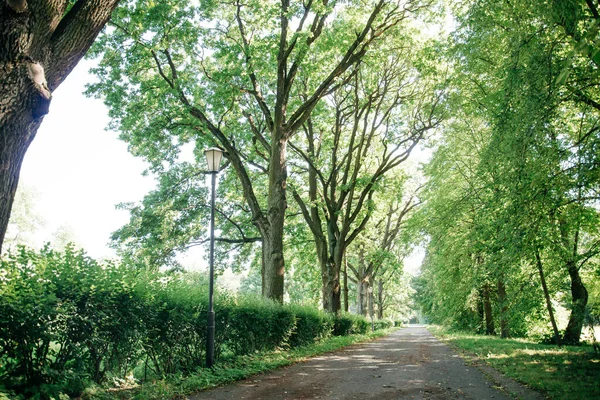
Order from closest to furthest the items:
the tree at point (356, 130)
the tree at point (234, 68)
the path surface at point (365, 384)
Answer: the path surface at point (365, 384) < the tree at point (234, 68) < the tree at point (356, 130)

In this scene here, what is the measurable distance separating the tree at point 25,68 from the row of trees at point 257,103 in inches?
120

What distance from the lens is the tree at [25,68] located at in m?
4.37

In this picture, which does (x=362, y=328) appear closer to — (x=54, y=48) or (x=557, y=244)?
(x=557, y=244)

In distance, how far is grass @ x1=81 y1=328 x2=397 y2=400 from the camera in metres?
6.19

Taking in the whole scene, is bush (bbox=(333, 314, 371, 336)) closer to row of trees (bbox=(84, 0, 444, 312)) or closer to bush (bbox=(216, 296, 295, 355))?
row of trees (bbox=(84, 0, 444, 312))

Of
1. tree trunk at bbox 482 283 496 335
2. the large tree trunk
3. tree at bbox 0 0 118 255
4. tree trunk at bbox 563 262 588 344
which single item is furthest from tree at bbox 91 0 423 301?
tree trunk at bbox 482 283 496 335

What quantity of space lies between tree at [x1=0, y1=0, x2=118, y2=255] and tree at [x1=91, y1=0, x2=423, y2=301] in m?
7.86

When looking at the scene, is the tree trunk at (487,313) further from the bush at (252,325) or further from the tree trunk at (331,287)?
the bush at (252,325)

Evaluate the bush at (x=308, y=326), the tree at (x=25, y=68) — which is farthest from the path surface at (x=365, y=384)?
the tree at (x=25, y=68)

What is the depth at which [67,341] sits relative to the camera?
5758 mm

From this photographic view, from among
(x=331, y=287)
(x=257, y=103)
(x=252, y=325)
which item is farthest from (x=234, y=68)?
(x=331, y=287)

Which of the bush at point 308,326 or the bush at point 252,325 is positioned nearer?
the bush at point 252,325

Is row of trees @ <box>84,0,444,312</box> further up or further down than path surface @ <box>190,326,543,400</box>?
further up

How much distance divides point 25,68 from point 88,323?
3.51 meters
